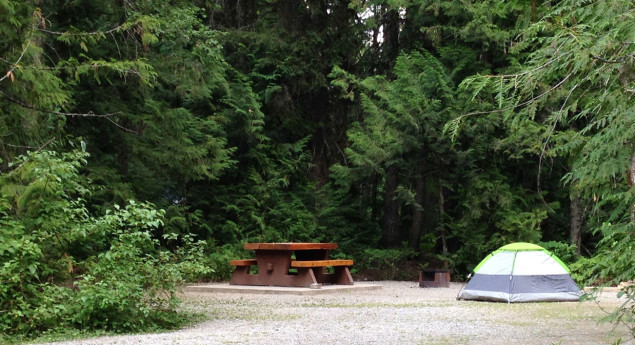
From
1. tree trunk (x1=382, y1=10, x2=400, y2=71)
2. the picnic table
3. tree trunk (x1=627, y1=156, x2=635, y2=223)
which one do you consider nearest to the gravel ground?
the picnic table

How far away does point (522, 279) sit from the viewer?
12062 mm

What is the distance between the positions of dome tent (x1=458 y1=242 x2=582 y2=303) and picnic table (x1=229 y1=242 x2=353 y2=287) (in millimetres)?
2792

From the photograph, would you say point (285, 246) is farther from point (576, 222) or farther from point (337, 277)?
point (576, 222)

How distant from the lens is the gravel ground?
7344 millimetres

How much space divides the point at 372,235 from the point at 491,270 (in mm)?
7645

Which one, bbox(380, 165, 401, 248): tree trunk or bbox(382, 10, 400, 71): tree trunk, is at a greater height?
bbox(382, 10, 400, 71): tree trunk

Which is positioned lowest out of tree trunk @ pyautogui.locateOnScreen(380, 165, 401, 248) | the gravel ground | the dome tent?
the gravel ground

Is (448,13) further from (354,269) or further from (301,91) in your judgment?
(354,269)

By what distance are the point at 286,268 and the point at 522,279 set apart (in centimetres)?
421

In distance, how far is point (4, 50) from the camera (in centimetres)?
907

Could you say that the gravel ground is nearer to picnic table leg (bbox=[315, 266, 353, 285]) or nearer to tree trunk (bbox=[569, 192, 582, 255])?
picnic table leg (bbox=[315, 266, 353, 285])

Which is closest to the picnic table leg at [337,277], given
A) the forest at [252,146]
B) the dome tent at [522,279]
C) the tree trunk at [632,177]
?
the forest at [252,146]

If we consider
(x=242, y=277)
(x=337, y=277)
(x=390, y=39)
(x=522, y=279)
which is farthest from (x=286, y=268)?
(x=390, y=39)

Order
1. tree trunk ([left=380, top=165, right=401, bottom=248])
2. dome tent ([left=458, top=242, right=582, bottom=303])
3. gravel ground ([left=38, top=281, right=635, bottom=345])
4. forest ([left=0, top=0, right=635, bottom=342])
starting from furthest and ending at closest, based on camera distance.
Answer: tree trunk ([left=380, top=165, right=401, bottom=248]), dome tent ([left=458, top=242, right=582, bottom=303]), forest ([left=0, top=0, right=635, bottom=342]), gravel ground ([left=38, top=281, right=635, bottom=345])
